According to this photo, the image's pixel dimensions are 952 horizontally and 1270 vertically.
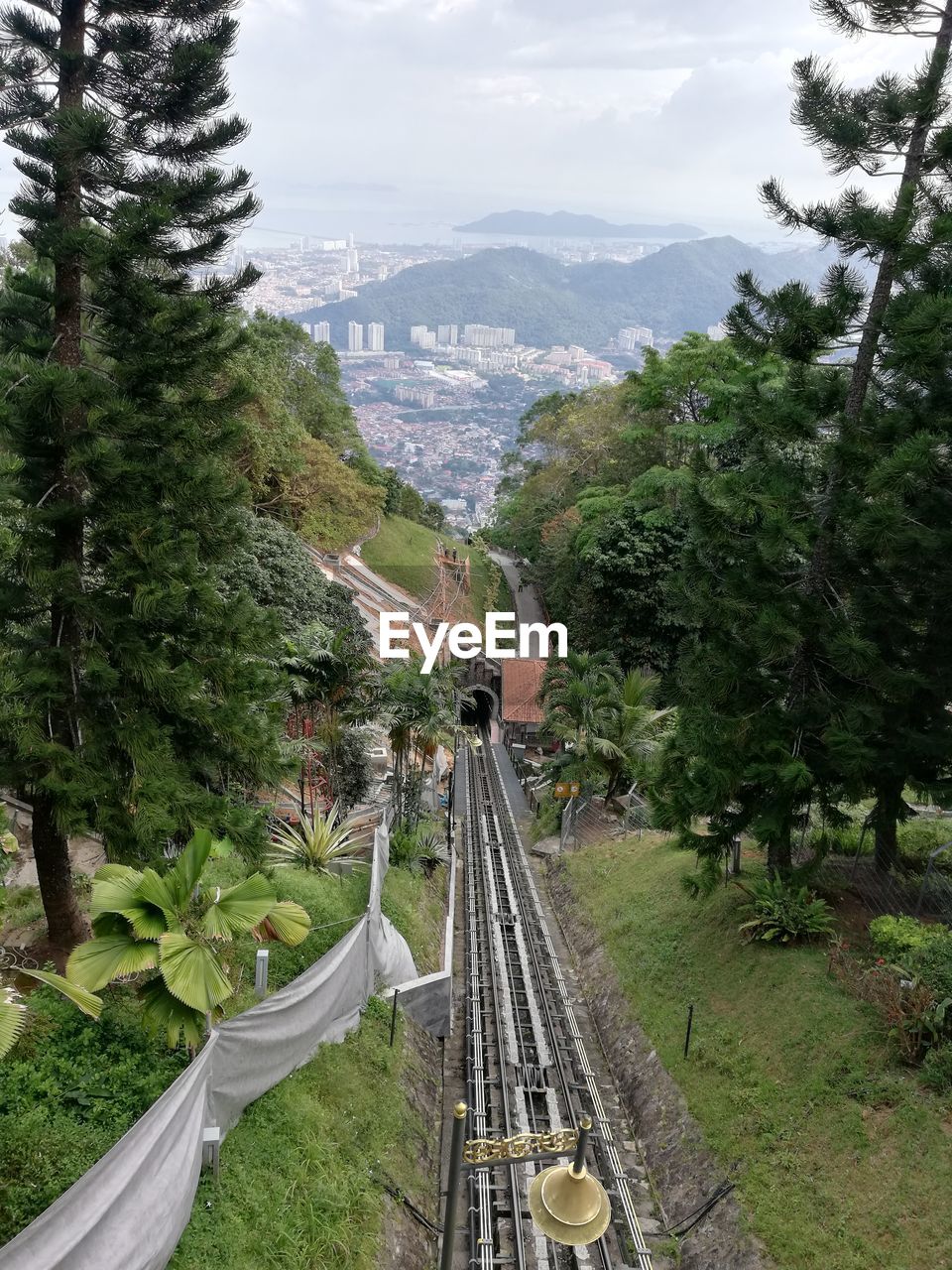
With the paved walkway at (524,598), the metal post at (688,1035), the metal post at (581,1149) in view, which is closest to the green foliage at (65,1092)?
the metal post at (581,1149)

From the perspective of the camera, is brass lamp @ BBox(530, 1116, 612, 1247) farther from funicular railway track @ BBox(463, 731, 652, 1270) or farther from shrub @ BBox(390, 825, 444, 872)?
shrub @ BBox(390, 825, 444, 872)

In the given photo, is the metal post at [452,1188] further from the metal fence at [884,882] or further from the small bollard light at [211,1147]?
the metal fence at [884,882]

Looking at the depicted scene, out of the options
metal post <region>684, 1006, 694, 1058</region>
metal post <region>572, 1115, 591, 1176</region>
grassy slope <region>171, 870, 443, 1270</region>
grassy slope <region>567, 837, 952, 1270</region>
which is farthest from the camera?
metal post <region>684, 1006, 694, 1058</region>

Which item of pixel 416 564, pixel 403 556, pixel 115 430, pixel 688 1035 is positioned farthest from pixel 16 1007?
pixel 403 556

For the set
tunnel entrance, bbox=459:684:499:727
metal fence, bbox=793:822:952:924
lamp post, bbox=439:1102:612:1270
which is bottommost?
tunnel entrance, bbox=459:684:499:727

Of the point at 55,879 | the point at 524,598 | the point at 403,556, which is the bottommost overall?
the point at 524,598

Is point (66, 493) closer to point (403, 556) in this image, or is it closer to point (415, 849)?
point (415, 849)

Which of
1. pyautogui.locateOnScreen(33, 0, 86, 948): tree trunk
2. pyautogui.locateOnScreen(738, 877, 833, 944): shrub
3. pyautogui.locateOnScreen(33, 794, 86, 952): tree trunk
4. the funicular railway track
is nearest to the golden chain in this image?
the funicular railway track
